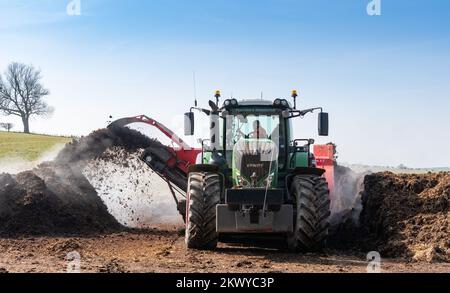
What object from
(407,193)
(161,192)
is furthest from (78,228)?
(407,193)

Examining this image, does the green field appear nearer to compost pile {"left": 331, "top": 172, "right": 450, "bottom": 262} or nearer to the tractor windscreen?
compost pile {"left": 331, "top": 172, "right": 450, "bottom": 262}

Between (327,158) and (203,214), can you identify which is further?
(327,158)

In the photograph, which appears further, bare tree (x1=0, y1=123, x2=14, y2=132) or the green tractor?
bare tree (x1=0, y1=123, x2=14, y2=132)

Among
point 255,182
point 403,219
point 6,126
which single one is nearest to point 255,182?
point 255,182

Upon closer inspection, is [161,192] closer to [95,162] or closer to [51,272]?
[95,162]

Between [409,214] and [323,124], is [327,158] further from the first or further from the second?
[323,124]

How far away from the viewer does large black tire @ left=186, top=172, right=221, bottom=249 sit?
11.1 meters

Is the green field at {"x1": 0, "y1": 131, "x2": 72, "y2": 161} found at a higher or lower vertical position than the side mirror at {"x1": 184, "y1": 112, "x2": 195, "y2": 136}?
lower

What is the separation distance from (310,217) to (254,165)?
1.48 m

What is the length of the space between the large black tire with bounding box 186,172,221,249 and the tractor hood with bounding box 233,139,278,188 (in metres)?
0.60

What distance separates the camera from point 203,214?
11.1 m

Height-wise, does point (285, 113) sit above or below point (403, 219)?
above

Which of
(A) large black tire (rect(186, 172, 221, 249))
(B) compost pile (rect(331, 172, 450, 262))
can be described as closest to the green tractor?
(A) large black tire (rect(186, 172, 221, 249))

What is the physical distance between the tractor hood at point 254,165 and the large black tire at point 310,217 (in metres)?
0.68
